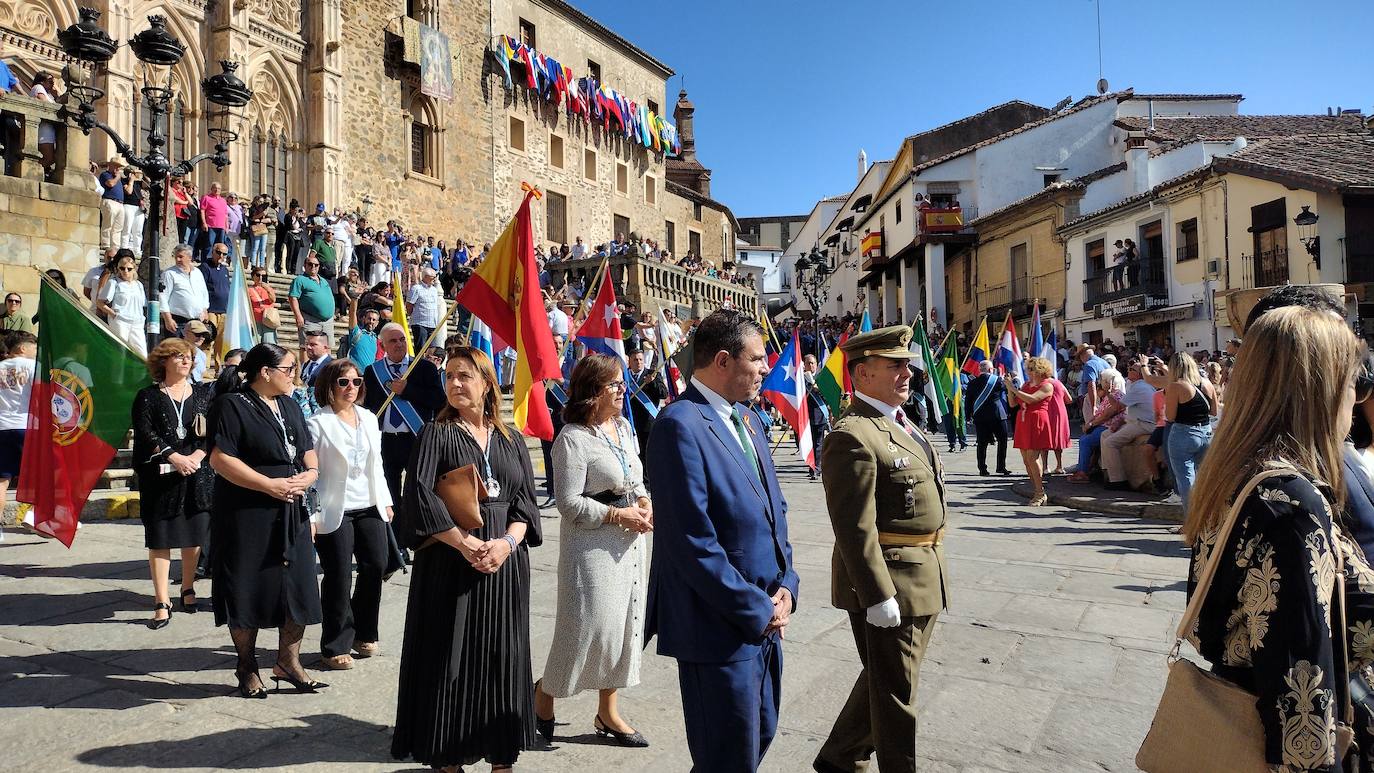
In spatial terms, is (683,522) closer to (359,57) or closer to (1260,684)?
(1260,684)

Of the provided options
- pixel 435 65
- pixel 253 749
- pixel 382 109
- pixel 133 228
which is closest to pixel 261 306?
pixel 133 228

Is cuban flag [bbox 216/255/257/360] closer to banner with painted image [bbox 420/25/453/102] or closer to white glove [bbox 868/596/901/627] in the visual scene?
white glove [bbox 868/596/901/627]

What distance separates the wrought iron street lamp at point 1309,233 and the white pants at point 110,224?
2384cm

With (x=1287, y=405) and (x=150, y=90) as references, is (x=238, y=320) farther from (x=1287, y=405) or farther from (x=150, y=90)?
(x=1287, y=405)

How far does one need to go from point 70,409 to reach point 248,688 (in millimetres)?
2786

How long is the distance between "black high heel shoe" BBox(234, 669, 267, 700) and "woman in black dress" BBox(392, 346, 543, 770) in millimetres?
1357

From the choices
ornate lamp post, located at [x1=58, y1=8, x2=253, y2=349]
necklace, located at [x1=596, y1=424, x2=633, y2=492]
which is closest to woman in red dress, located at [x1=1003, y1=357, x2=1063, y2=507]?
necklace, located at [x1=596, y1=424, x2=633, y2=492]

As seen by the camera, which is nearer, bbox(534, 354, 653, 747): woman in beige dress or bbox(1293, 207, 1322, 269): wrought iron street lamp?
bbox(534, 354, 653, 747): woman in beige dress

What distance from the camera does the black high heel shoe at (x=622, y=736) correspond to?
3.72 metres

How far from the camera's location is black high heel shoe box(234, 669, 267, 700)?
4250 mm

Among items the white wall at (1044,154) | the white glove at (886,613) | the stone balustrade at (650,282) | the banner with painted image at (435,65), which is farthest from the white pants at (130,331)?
the white wall at (1044,154)

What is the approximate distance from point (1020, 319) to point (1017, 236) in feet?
10.5

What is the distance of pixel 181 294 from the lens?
36.0ft

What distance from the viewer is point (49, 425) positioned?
5844mm
